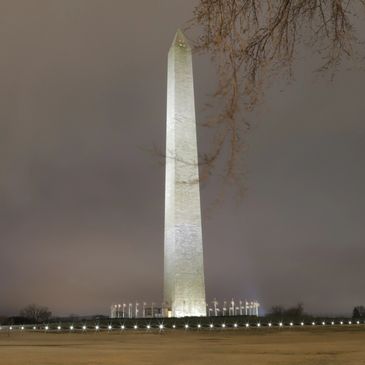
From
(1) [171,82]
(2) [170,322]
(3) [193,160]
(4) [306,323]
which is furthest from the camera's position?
(4) [306,323]

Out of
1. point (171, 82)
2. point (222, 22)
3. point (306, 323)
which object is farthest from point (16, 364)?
point (306, 323)

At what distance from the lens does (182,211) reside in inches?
1276

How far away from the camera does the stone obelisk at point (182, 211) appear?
32219 mm

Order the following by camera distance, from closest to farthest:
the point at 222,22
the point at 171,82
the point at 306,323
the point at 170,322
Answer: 1. the point at 222,22
2. the point at 170,322
3. the point at 171,82
4. the point at 306,323

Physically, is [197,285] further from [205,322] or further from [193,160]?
[193,160]

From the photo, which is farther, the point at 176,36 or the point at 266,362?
the point at 176,36

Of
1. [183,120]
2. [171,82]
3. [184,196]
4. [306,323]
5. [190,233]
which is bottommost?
[306,323]

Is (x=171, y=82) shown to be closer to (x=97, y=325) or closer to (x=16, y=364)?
(x=97, y=325)

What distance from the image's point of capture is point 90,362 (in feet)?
30.9

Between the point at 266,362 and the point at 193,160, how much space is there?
23.5 meters

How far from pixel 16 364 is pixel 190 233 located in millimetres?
23572

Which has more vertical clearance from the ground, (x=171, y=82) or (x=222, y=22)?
(x=171, y=82)

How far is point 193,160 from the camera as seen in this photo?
32094 mm

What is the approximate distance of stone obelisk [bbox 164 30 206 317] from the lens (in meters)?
32.2
